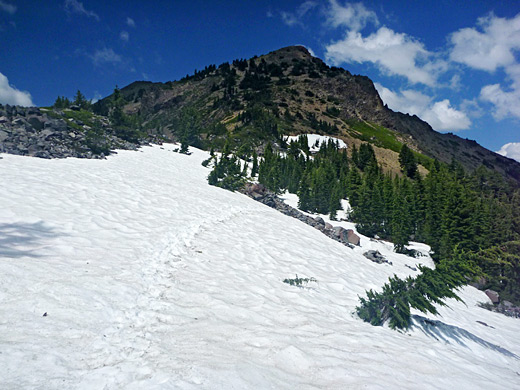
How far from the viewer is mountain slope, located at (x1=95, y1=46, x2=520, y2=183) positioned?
330 feet

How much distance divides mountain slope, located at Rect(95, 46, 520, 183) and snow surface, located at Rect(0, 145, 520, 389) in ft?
223

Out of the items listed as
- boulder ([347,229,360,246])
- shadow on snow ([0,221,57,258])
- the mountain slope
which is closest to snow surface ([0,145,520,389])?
shadow on snow ([0,221,57,258])

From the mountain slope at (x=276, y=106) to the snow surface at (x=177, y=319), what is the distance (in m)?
67.8

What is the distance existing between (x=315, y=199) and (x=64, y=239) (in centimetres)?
3468

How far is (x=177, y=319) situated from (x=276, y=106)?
12973 centimetres

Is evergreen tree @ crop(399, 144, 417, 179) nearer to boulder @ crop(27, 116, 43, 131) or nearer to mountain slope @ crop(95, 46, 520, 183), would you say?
mountain slope @ crop(95, 46, 520, 183)

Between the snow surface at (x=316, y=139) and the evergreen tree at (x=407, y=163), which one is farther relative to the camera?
the snow surface at (x=316, y=139)

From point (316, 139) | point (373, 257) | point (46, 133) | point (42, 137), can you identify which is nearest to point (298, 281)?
point (373, 257)

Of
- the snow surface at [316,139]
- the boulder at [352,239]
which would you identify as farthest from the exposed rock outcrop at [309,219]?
the snow surface at [316,139]

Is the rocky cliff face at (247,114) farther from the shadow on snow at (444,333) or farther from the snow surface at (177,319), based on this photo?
the shadow on snow at (444,333)

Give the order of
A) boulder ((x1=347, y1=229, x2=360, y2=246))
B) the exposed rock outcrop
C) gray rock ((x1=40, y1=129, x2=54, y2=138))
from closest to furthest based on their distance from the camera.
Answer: the exposed rock outcrop
gray rock ((x1=40, y1=129, x2=54, y2=138))
boulder ((x1=347, y1=229, x2=360, y2=246))

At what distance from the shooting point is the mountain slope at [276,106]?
101 meters

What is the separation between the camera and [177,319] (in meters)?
4.63

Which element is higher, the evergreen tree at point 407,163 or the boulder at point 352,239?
the evergreen tree at point 407,163
